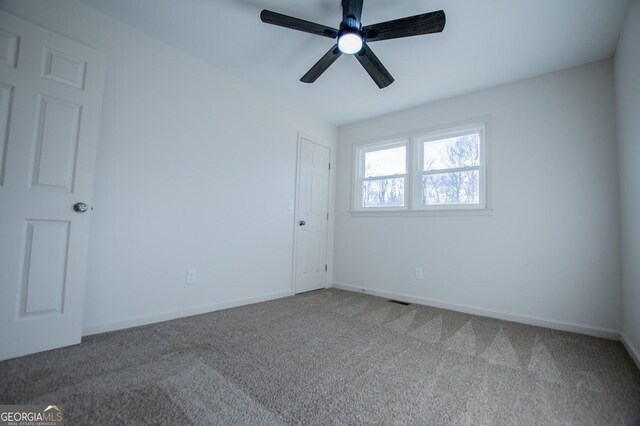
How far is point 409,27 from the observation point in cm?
181

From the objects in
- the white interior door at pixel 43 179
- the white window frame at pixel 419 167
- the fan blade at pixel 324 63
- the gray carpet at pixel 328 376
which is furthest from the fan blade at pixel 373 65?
the gray carpet at pixel 328 376

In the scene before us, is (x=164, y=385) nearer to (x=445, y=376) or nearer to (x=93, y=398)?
(x=93, y=398)

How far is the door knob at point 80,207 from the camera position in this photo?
1.92m

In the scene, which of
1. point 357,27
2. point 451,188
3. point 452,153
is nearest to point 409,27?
point 357,27

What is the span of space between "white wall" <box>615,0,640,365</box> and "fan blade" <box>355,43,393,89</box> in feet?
5.33

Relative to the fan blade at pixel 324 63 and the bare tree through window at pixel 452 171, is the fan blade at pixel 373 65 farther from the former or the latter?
the bare tree through window at pixel 452 171

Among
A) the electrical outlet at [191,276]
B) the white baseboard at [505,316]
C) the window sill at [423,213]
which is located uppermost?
the window sill at [423,213]

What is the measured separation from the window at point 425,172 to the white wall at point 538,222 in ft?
0.52

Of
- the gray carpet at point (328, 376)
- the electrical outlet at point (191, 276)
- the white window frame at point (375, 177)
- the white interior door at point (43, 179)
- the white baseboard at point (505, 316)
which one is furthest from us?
the white window frame at point (375, 177)

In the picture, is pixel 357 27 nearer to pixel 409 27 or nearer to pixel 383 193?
pixel 409 27

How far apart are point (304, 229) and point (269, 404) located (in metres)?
2.59

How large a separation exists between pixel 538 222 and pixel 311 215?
2579mm

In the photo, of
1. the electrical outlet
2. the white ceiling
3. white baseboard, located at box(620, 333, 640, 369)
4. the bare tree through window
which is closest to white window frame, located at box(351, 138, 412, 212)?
the bare tree through window

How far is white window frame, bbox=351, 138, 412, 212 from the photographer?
3.61 m
